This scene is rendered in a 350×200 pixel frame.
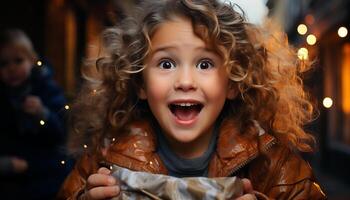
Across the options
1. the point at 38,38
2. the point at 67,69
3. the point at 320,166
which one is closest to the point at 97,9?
the point at 67,69

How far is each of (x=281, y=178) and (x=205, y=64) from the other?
459 millimetres

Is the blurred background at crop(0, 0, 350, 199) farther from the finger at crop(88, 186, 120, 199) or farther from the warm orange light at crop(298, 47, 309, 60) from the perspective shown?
the finger at crop(88, 186, 120, 199)

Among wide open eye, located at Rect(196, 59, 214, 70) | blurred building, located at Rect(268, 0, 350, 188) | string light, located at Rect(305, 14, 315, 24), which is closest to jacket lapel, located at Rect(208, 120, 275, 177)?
wide open eye, located at Rect(196, 59, 214, 70)

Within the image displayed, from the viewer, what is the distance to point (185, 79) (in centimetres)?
198

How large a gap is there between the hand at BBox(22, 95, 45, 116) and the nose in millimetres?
1326

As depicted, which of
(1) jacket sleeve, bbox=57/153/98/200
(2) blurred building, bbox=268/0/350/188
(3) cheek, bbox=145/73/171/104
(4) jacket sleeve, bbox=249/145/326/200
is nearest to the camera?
(3) cheek, bbox=145/73/171/104

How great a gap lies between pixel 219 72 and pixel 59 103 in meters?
1.32

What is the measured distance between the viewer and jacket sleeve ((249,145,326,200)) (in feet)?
6.99

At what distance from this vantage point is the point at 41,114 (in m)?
3.16

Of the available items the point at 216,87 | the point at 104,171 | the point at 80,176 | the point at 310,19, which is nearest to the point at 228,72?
the point at 216,87

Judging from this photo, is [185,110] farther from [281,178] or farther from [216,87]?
[281,178]

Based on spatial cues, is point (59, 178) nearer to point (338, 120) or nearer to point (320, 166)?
point (338, 120)

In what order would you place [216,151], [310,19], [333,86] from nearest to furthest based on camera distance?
[216,151]
[333,86]
[310,19]

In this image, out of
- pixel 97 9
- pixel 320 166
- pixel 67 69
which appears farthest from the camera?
pixel 320 166
